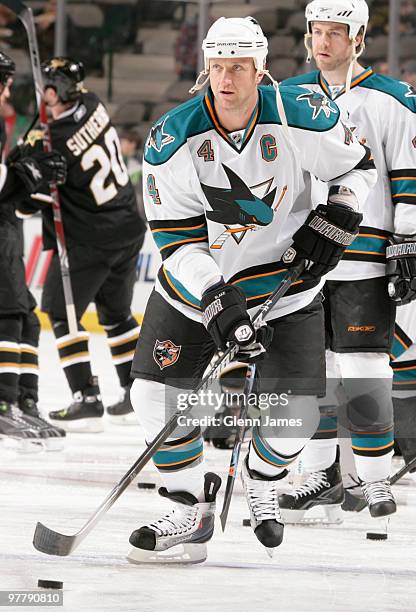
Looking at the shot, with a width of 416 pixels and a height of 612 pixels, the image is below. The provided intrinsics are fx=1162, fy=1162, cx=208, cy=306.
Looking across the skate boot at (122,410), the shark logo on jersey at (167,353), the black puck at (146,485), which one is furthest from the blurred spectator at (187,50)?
the shark logo on jersey at (167,353)

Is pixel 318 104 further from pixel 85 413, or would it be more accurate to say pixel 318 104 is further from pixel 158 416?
pixel 85 413

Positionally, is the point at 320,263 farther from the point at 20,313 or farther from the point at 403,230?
the point at 20,313

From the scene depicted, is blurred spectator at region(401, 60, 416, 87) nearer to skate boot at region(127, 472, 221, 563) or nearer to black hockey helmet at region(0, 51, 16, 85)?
black hockey helmet at region(0, 51, 16, 85)

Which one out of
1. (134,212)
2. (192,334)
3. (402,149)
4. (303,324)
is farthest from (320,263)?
(134,212)

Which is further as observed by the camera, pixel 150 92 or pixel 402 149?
pixel 150 92

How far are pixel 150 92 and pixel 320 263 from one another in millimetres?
5069

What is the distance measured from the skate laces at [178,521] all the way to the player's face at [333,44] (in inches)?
45.5

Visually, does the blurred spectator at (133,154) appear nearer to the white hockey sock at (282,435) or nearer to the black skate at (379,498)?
the black skate at (379,498)

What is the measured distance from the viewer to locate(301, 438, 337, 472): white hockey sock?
117 inches

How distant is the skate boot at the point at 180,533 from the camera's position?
96.7 inches

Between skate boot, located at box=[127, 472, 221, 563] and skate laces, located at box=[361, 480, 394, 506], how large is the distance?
0.43 m

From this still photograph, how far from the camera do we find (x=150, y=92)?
7.35 metres

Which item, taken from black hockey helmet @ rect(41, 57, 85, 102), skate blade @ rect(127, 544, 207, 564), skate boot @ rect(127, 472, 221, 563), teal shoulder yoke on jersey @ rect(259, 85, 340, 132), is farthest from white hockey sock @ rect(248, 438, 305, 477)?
black hockey helmet @ rect(41, 57, 85, 102)

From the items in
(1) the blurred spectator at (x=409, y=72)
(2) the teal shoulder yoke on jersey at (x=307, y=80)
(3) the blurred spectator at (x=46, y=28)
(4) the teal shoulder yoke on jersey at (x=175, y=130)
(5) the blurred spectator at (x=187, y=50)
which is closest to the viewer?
(4) the teal shoulder yoke on jersey at (x=175, y=130)
